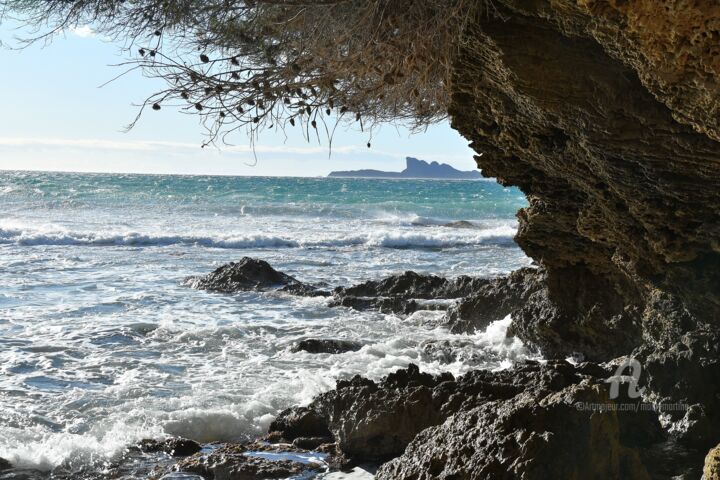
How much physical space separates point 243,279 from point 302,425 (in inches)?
286

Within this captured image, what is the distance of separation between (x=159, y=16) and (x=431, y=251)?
16366mm

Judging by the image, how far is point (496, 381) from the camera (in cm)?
475

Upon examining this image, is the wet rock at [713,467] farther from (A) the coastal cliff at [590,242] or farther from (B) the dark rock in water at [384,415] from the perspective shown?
A: (B) the dark rock in water at [384,415]

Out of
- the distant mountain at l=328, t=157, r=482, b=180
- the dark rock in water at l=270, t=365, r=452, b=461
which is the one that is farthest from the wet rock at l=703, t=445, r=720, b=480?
the distant mountain at l=328, t=157, r=482, b=180

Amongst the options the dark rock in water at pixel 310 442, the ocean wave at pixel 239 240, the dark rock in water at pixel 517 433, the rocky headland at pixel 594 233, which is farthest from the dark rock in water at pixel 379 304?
the ocean wave at pixel 239 240

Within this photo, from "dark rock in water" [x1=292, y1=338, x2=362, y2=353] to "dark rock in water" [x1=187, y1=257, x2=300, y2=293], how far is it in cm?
418

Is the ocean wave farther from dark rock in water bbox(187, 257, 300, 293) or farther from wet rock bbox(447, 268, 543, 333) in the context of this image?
wet rock bbox(447, 268, 543, 333)

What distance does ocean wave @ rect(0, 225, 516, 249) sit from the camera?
22109 millimetres

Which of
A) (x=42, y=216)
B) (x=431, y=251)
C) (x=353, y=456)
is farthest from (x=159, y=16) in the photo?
(x=42, y=216)

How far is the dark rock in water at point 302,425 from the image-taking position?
5336 mm

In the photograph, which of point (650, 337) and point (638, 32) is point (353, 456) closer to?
point (650, 337)

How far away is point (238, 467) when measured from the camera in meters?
4.68

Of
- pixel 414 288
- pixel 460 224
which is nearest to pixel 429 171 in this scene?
pixel 460 224

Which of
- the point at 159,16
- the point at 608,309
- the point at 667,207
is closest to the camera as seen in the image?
the point at 667,207
